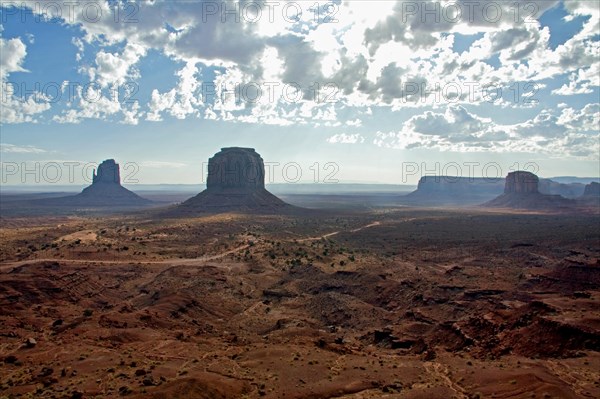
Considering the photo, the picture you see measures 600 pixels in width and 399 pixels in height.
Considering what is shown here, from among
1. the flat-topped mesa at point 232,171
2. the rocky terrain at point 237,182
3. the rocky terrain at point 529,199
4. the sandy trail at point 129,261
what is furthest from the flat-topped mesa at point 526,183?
the sandy trail at point 129,261

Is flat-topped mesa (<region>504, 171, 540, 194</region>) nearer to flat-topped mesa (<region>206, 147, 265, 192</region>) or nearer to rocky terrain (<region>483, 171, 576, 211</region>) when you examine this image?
rocky terrain (<region>483, 171, 576, 211</region>)

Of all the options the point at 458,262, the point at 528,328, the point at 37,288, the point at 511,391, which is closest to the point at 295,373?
the point at 511,391

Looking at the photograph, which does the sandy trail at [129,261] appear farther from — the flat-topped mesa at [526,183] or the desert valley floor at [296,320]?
the flat-topped mesa at [526,183]

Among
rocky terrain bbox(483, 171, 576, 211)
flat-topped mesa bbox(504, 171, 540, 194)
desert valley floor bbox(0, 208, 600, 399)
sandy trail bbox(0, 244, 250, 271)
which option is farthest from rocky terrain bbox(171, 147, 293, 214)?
flat-topped mesa bbox(504, 171, 540, 194)

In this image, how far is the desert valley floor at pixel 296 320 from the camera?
779 inches

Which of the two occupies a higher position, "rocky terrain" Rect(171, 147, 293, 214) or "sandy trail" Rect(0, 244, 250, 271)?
"rocky terrain" Rect(171, 147, 293, 214)

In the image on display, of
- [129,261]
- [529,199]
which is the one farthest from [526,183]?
[129,261]

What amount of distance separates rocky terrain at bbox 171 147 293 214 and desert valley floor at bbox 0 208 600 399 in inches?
2577

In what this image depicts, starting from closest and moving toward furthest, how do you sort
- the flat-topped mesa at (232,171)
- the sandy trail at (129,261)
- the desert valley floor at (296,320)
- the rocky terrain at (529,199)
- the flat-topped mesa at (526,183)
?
the desert valley floor at (296,320), the sandy trail at (129,261), the flat-topped mesa at (232,171), the rocky terrain at (529,199), the flat-topped mesa at (526,183)

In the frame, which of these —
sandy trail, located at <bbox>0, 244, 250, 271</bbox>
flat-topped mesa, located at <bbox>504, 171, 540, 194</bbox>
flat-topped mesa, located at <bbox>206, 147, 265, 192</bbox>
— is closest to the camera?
sandy trail, located at <bbox>0, 244, 250, 271</bbox>

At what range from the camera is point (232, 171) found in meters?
148

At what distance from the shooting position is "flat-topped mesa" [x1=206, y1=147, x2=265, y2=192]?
5832 inches

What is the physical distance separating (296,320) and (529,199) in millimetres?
180171

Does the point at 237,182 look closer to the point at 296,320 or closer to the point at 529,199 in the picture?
the point at 296,320
